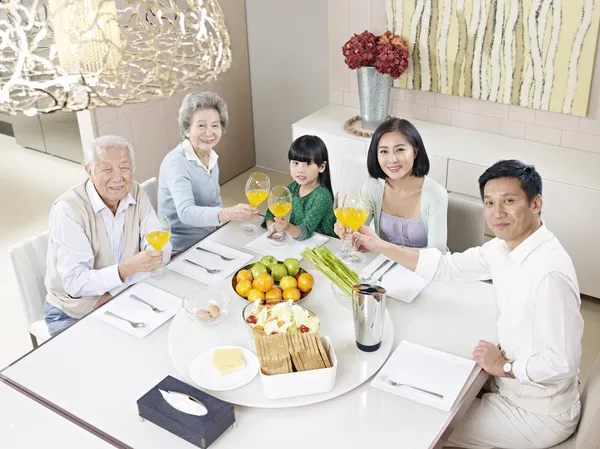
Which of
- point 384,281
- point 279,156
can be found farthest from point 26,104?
point 279,156

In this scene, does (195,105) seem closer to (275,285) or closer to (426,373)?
(275,285)

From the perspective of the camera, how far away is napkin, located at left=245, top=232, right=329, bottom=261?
2465 mm

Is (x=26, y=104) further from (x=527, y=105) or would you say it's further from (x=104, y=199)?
(x=527, y=105)

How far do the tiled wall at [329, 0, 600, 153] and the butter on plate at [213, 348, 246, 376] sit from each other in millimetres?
2500

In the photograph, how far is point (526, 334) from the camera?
1843mm

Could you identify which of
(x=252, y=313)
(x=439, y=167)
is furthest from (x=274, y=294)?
(x=439, y=167)

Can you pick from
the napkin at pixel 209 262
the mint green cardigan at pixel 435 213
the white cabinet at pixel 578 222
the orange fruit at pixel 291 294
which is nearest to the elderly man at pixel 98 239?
the napkin at pixel 209 262

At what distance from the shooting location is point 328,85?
4531 millimetres

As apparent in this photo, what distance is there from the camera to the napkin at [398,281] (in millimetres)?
2193

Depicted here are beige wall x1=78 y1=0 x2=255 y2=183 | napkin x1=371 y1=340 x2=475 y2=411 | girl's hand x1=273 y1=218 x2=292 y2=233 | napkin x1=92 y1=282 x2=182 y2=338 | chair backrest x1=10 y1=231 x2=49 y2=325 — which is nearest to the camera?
napkin x1=371 y1=340 x2=475 y2=411

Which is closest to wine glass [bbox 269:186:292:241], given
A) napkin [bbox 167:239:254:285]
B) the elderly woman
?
napkin [bbox 167:239:254:285]

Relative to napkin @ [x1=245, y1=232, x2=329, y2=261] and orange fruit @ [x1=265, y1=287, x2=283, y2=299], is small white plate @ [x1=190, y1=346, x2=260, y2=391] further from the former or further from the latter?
napkin @ [x1=245, y1=232, x2=329, y2=261]

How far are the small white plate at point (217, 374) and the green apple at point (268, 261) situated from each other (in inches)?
15.4

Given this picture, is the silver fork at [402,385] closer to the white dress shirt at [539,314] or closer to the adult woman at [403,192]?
the white dress shirt at [539,314]
